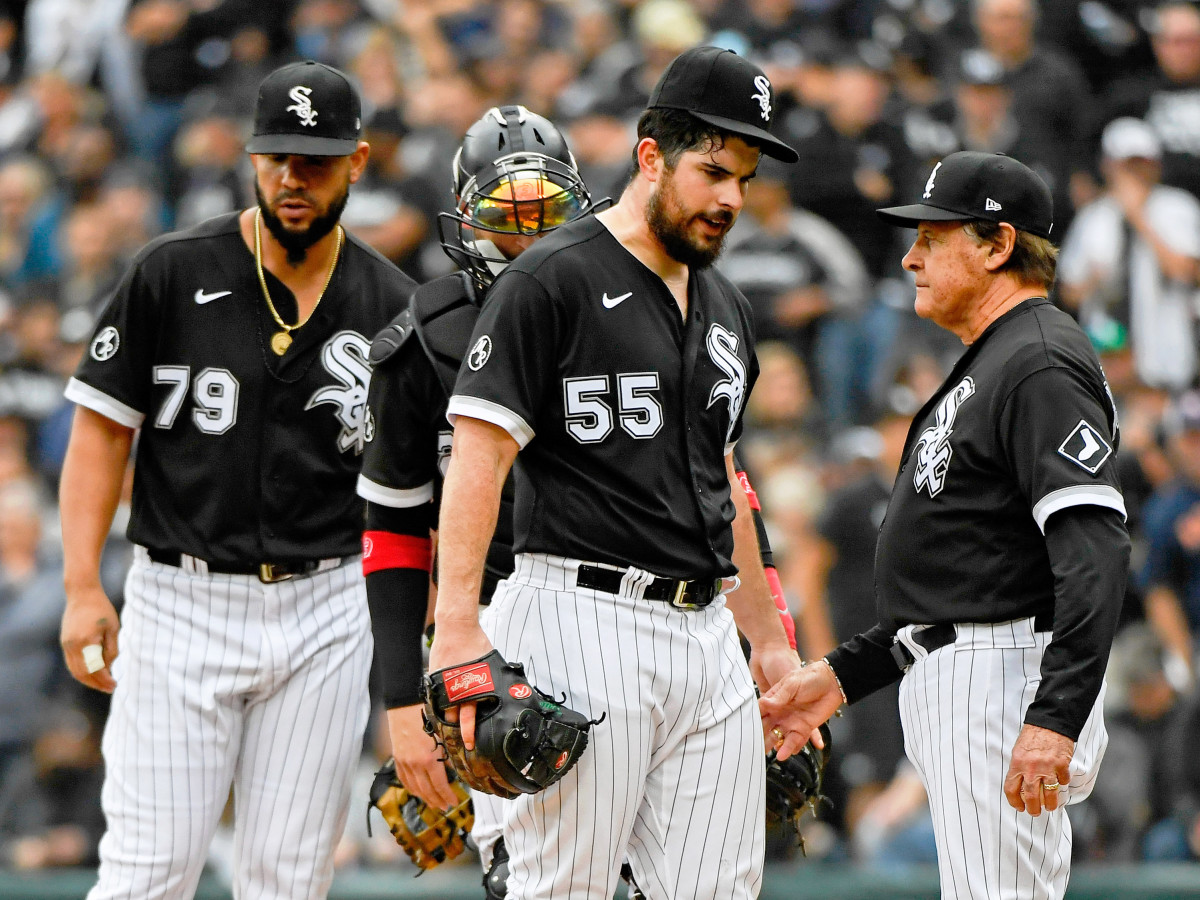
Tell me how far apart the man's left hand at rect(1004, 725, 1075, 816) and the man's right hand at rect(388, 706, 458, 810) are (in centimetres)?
126

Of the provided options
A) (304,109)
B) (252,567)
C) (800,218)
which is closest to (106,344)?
(252,567)

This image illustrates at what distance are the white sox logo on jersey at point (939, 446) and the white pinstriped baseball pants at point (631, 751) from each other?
0.60m

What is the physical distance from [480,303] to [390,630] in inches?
32.4

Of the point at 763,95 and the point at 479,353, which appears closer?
the point at 479,353

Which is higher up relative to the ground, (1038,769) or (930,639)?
(930,639)

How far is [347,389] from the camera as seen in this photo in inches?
172

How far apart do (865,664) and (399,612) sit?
1140mm

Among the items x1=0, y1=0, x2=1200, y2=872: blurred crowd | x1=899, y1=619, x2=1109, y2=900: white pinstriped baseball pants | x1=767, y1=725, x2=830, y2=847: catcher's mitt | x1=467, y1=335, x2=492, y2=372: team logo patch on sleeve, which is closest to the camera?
x1=467, y1=335, x2=492, y2=372: team logo patch on sleeve

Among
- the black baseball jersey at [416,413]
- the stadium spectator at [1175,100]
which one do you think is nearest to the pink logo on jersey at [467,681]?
the black baseball jersey at [416,413]

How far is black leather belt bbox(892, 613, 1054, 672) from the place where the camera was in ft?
12.0

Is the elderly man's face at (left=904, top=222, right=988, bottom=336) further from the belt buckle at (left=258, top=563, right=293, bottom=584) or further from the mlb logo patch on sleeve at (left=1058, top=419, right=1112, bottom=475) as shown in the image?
the belt buckle at (left=258, top=563, right=293, bottom=584)

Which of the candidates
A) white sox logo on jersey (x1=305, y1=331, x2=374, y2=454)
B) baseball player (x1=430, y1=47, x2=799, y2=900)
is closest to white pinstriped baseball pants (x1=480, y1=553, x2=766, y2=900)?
baseball player (x1=430, y1=47, x2=799, y2=900)

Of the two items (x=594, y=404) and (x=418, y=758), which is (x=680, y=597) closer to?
(x=594, y=404)

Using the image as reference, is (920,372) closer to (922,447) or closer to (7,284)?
(922,447)
